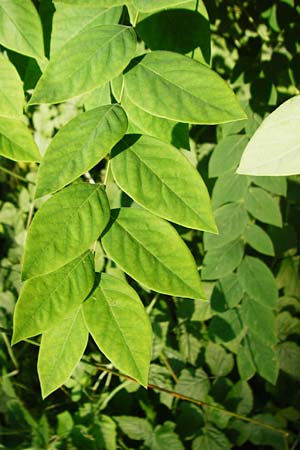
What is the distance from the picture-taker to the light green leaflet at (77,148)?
70 cm

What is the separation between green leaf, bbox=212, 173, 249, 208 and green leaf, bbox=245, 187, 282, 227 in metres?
0.03

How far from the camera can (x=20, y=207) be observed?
87.2 inches

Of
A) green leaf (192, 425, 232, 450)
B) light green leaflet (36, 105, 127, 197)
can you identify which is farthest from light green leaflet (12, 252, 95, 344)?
green leaf (192, 425, 232, 450)

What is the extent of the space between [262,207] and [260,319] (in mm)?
293

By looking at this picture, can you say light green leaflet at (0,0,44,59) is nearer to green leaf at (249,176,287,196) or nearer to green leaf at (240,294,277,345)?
green leaf at (249,176,287,196)

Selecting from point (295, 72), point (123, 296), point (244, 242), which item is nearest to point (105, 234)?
point (123, 296)

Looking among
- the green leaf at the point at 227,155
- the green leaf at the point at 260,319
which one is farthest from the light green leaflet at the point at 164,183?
the green leaf at the point at 260,319

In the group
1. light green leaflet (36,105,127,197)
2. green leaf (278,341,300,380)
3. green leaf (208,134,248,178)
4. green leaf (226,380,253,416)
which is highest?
light green leaflet (36,105,127,197)

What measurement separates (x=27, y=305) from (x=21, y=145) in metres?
0.26

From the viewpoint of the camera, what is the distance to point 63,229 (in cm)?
70

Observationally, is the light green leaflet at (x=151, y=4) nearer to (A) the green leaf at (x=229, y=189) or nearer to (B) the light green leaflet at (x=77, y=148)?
(B) the light green leaflet at (x=77, y=148)

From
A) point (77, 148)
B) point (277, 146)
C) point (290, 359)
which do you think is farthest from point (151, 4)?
point (290, 359)

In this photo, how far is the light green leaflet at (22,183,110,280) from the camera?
0.68 metres

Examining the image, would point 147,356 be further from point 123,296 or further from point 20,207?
point 20,207
